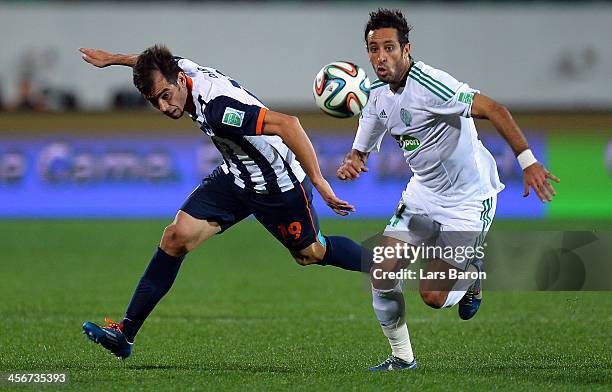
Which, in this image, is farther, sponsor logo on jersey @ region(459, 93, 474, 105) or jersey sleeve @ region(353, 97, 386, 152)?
jersey sleeve @ region(353, 97, 386, 152)

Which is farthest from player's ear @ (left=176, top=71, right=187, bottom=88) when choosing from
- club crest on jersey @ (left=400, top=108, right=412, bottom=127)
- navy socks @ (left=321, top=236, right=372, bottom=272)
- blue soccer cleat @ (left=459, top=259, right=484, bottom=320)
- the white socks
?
blue soccer cleat @ (left=459, top=259, right=484, bottom=320)

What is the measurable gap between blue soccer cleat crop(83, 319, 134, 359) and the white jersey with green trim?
5.85 feet

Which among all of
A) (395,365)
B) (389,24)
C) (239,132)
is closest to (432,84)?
(389,24)

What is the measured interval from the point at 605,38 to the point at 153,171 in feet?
32.9

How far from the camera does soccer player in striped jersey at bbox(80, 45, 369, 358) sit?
5961mm

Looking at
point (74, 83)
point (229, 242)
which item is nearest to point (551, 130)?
point (229, 242)

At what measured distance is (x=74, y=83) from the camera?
20.1 m

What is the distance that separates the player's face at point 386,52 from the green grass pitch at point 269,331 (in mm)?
1678

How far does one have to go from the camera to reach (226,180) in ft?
21.9

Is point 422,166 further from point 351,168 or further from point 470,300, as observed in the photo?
point 470,300

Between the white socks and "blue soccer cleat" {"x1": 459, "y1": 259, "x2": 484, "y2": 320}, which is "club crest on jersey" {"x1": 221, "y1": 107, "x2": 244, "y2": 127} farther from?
"blue soccer cleat" {"x1": 459, "y1": 259, "x2": 484, "y2": 320}

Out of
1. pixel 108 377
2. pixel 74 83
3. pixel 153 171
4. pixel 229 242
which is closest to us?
pixel 108 377

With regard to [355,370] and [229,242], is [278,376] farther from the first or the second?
[229,242]

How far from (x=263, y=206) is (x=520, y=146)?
6.03 feet
